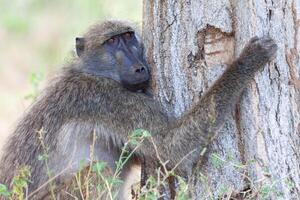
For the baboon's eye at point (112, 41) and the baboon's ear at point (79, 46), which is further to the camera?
the baboon's ear at point (79, 46)

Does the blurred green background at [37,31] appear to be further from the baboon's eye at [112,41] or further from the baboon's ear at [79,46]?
the baboon's eye at [112,41]

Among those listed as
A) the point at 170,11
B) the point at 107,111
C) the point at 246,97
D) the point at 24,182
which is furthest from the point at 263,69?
the point at 24,182

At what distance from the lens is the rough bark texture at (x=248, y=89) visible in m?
5.02

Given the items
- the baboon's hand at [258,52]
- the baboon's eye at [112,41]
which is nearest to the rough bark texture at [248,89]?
the baboon's hand at [258,52]

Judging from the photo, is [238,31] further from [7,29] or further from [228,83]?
[7,29]

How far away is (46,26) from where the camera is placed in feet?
41.3

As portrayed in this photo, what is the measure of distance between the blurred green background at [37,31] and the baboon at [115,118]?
200 inches

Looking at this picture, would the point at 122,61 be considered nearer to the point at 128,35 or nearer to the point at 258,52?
the point at 128,35

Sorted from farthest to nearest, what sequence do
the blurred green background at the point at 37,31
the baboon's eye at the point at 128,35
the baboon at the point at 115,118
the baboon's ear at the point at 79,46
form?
the blurred green background at the point at 37,31 < the baboon's ear at the point at 79,46 < the baboon's eye at the point at 128,35 < the baboon at the point at 115,118

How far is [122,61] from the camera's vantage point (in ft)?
18.5

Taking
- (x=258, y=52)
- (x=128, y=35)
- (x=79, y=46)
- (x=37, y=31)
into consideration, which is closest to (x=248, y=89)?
(x=258, y=52)

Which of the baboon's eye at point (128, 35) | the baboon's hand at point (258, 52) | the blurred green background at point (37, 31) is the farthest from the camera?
the blurred green background at point (37, 31)

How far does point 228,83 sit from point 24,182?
1368 mm

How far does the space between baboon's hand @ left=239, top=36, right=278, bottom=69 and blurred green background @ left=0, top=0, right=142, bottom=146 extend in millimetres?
5619
